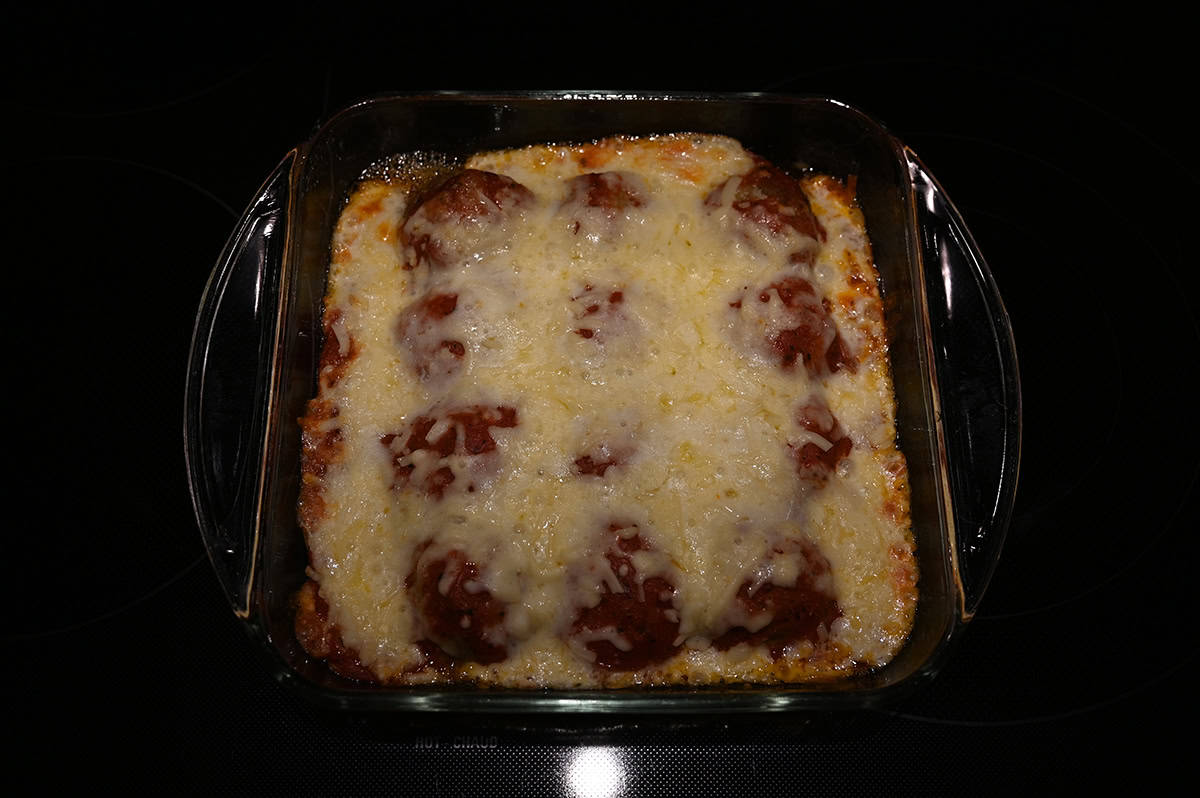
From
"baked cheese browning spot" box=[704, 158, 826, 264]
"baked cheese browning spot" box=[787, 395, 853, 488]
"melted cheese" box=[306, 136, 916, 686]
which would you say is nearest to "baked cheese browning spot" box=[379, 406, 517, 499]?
"melted cheese" box=[306, 136, 916, 686]

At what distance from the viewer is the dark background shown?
2057 millimetres

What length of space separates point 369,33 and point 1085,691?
9.54 ft

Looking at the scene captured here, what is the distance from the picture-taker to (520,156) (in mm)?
2484

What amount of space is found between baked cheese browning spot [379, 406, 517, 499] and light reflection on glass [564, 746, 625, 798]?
2.39ft

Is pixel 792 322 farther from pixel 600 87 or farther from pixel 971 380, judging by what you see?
pixel 600 87

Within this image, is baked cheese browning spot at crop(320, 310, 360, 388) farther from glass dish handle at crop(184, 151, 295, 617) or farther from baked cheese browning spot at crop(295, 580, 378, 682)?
baked cheese browning spot at crop(295, 580, 378, 682)

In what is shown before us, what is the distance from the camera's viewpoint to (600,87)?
281 cm

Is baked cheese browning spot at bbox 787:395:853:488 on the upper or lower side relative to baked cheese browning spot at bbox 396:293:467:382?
lower

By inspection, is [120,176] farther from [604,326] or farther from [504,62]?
[604,326]

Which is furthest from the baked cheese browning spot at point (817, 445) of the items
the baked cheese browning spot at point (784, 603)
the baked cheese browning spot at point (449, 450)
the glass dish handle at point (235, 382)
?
the glass dish handle at point (235, 382)

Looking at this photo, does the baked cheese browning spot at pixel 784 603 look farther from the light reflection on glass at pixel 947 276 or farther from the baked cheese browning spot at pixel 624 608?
the light reflection on glass at pixel 947 276

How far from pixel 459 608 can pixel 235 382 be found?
2.85 ft

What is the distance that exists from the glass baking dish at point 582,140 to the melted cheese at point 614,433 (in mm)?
85

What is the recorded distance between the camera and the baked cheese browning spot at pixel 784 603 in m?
1.88
